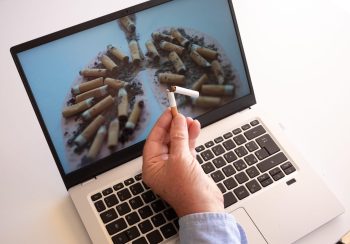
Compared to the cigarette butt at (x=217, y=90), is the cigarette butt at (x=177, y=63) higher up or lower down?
higher up

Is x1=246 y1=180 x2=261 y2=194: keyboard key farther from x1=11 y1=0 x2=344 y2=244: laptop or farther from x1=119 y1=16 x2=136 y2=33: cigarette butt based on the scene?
x1=119 y1=16 x2=136 y2=33: cigarette butt

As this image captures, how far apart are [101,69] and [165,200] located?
0.20 m

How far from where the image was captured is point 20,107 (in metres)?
0.68

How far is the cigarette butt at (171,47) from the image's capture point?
589mm

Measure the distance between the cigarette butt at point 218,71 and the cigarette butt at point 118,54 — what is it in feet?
0.43

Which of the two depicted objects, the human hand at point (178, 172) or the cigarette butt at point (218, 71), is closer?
the human hand at point (178, 172)

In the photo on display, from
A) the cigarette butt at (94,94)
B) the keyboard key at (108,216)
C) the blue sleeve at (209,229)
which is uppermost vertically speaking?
the cigarette butt at (94,94)

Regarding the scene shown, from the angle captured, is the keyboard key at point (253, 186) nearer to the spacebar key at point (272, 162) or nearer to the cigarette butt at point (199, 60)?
the spacebar key at point (272, 162)

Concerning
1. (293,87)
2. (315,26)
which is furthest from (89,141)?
(315,26)

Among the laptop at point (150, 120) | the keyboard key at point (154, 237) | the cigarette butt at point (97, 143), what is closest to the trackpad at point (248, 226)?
the laptop at point (150, 120)

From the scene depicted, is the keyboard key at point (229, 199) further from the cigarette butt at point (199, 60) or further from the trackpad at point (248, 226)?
the cigarette butt at point (199, 60)

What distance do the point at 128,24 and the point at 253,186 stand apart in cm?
29

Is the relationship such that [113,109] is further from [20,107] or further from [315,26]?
[315,26]

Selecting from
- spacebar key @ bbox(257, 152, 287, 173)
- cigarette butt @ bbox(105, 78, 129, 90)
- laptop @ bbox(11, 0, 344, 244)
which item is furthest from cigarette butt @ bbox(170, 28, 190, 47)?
spacebar key @ bbox(257, 152, 287, 173)
